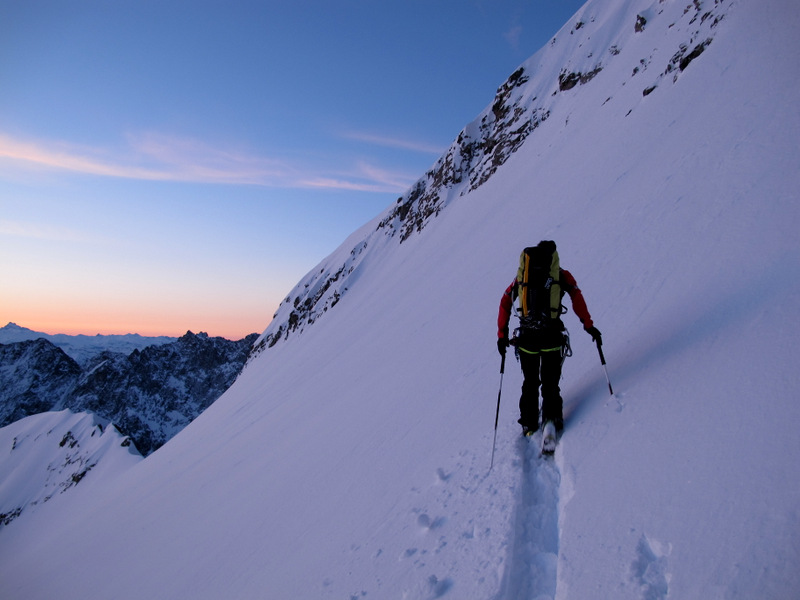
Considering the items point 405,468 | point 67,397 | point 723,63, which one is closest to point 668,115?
point 723,63

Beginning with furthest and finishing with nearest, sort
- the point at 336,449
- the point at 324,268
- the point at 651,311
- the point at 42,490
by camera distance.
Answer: the point at 42,490, the point at 324,268, the point at 336,449, the point at 651,311

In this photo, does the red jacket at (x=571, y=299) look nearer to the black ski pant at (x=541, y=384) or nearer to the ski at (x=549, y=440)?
the black ski pant at (x=541, y=384)

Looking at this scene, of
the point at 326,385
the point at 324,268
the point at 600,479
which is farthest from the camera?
the point at 324,268

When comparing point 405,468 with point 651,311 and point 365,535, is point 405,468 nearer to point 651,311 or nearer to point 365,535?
point 365,535

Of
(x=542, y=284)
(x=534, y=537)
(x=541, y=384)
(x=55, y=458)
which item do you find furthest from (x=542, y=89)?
(x=55, y=458)

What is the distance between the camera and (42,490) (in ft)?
188

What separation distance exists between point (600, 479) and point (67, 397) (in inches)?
8913

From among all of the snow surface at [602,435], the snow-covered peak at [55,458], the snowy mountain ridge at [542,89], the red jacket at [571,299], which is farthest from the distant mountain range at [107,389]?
the red jacket at [571,299]

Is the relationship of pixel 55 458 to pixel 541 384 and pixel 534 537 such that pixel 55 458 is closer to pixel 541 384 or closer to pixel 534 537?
pixel 541 384

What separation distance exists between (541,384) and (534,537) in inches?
62.5

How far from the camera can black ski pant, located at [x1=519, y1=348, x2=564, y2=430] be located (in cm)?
410

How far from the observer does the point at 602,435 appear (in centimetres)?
357

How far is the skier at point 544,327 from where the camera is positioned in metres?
4.13

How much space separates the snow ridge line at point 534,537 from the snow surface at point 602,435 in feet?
0.05
